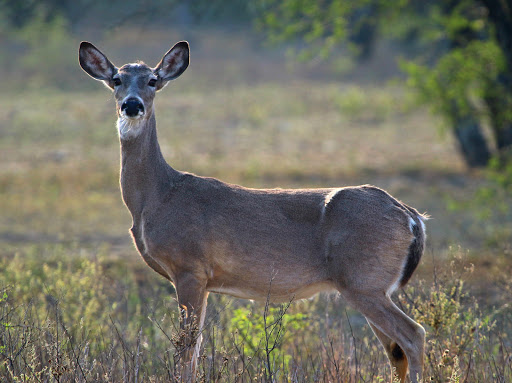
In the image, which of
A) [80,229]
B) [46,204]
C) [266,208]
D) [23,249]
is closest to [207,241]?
[266,208]

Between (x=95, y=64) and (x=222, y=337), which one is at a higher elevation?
(x=95, y=64)

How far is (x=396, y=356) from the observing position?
6.02 meters

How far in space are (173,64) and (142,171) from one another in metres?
1.15

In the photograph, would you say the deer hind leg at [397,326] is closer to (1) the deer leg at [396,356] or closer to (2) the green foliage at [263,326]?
(1) the deer leg at [396,356]

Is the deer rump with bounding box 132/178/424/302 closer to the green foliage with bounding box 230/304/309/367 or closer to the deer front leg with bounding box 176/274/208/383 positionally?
the deer front leg with bounding box 176/274/208/383

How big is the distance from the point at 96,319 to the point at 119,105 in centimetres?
272

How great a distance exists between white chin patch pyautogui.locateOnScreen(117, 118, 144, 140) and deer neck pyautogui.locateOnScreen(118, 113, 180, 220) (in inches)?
0.5

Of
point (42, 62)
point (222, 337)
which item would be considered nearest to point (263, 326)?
point (222, 337)

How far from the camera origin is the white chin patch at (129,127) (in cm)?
646

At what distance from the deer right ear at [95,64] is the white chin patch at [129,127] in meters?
0.57

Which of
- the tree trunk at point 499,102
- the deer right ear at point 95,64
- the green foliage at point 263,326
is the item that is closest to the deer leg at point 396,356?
the green foliage at point 263,326

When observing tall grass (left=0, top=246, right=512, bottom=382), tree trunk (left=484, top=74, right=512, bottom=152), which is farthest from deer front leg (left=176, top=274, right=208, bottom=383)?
tree trunk (left=484, top=74, right=512, bottom=152)

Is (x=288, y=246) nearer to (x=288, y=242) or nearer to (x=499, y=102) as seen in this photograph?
(x=288, y=242)

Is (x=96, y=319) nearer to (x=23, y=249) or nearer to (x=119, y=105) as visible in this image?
(x=119, y=105)
